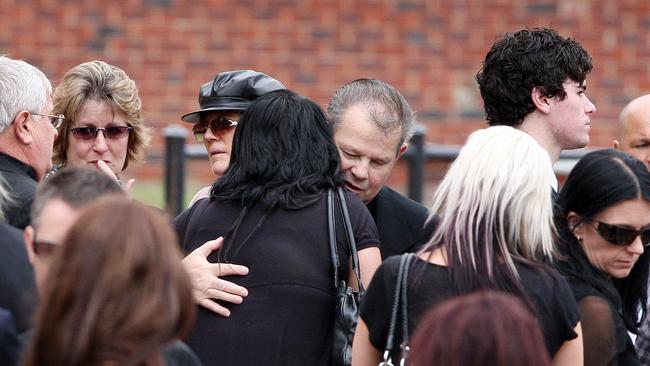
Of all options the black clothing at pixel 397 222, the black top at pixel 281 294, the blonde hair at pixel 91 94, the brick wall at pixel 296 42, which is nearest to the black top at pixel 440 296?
the black top at pixel 281 294

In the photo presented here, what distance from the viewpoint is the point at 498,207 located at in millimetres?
3037

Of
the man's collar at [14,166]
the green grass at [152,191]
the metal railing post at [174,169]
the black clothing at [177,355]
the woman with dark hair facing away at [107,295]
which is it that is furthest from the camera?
the green grass at [152,191]

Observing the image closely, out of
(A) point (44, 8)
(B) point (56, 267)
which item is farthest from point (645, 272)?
(A) point (44, 8)

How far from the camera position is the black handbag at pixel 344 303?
10.9ft

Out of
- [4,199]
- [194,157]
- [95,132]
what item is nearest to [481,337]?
[4,199]

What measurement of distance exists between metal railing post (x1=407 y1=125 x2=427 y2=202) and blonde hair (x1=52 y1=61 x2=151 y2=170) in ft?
10.8

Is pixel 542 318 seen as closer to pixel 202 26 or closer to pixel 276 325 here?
pixel 276 325

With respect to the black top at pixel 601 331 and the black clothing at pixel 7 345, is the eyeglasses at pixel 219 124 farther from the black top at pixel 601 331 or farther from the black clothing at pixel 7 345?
the black clothing at pixel 7 345

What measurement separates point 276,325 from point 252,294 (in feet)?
0.39

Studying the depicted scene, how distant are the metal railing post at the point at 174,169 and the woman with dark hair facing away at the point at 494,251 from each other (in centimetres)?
477

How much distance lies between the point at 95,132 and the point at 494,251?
6.91ft

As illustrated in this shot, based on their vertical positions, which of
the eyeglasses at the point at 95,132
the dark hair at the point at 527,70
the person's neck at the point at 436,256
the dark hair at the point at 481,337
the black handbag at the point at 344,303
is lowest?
the black handbag at the point at 344,303

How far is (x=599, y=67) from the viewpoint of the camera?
8.79 meters

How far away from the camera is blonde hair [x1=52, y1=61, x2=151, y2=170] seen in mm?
4570
